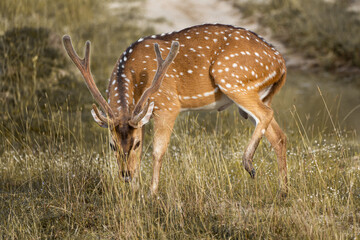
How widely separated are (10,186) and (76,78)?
4320mm

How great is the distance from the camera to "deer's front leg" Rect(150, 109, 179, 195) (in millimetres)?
5629

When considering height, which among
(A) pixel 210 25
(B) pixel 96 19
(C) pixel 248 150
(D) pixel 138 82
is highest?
(A) pixel 210 25

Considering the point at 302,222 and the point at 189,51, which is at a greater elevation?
the point at 189,51

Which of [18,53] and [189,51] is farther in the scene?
[18,53]

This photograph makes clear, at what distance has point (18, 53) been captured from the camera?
9.51 metres

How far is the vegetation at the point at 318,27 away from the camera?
1313 centimetres

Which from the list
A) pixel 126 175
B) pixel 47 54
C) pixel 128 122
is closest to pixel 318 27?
pixel 47 54

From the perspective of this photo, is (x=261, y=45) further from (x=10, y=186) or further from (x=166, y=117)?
(x=10, y=186)

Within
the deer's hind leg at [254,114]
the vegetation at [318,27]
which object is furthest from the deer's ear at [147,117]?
the vegetation at [318,27]

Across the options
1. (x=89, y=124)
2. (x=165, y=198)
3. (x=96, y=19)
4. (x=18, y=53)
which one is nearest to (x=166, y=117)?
(x=165, y=198)

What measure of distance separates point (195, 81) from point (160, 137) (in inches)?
31.6

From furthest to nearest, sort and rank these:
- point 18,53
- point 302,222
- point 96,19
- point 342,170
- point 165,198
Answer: point 96,19, point 18,53, point 342,170, point 165,198, point 302,222

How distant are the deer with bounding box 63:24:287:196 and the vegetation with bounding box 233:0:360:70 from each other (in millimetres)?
7394

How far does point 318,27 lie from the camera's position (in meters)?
14.4
